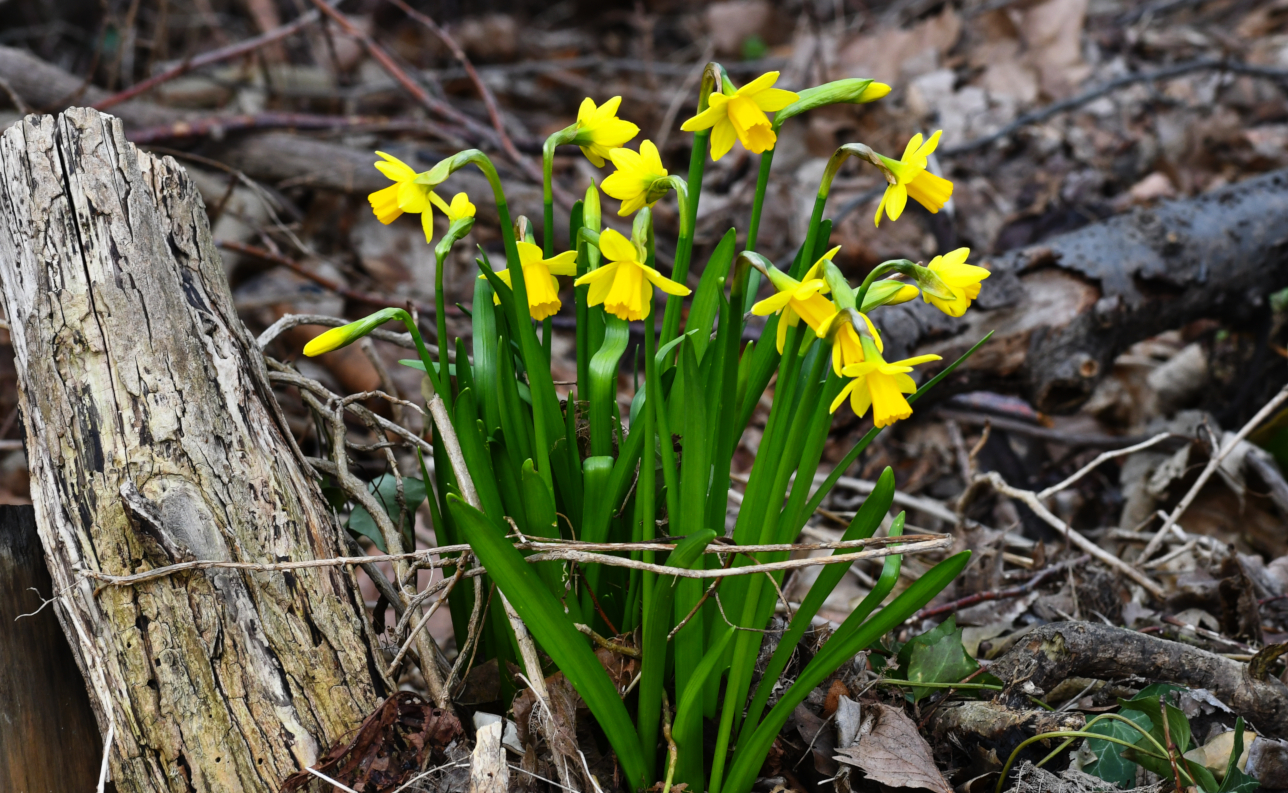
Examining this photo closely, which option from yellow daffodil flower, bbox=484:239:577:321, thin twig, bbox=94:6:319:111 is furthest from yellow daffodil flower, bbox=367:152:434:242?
thin twig, bbox=94:6:319:111

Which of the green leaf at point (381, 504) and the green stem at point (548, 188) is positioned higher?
the green stem at point (548, 188)

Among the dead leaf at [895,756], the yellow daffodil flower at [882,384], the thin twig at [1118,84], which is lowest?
the dead leaf at [895,756]

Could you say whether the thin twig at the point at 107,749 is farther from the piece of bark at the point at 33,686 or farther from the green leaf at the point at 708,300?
the green leaf at the point at 708,300

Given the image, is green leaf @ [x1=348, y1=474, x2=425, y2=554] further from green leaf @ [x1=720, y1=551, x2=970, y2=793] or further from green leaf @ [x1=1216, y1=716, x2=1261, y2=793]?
green leaf @ [x1=1216, y1=716, x2=1261, y2=793]

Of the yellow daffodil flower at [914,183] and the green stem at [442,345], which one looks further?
the green stem at [442,345]

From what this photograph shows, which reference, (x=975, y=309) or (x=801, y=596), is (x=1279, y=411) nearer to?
(x=975, y=309)

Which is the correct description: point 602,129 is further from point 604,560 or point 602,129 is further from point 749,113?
point 604,560

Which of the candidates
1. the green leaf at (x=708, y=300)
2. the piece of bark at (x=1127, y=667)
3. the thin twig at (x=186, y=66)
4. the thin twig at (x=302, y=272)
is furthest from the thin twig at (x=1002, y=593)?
the thin twig at (x=186, y=66)
